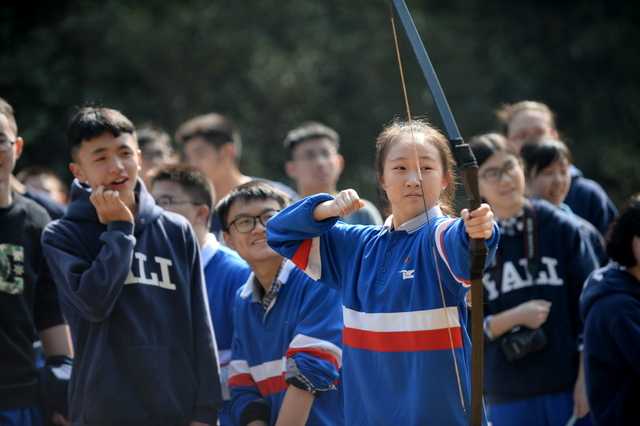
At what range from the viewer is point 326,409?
4004mm

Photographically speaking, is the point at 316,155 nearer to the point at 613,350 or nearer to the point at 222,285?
the point at 222,285

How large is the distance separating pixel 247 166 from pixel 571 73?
176 inches

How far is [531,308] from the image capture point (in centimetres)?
500

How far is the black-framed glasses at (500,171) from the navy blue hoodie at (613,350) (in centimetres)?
101

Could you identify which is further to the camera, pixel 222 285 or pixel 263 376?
pixel 222 285

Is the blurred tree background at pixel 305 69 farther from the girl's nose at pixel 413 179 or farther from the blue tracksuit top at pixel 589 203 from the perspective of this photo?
the girl's nose at pixel 413 179

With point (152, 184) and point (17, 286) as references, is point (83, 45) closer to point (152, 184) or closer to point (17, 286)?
point (152, 184)

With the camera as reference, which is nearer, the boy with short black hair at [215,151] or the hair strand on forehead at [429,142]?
the hair strand on forehead at [429,142]

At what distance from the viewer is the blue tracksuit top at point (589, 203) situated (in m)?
6.28

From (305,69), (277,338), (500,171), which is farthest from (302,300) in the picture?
(305,69)

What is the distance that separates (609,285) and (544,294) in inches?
29.2

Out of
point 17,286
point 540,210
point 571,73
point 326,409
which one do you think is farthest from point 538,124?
point 571,73

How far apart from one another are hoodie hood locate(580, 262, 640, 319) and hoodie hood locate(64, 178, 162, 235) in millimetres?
1972

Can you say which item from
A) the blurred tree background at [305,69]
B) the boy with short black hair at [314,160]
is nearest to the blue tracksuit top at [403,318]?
the boy with short black hair at [314,160]
